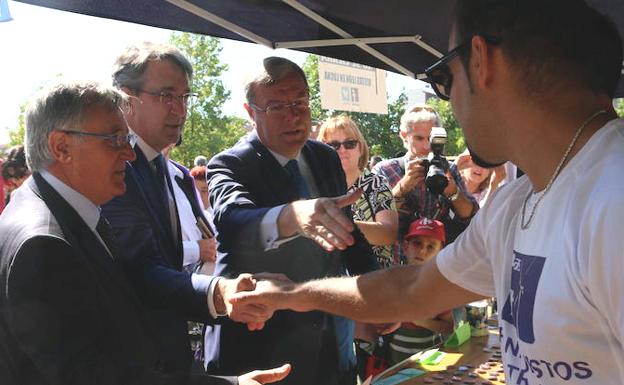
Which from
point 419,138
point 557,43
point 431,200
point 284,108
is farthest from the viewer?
point 419,138

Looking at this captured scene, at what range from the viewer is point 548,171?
1.42 m

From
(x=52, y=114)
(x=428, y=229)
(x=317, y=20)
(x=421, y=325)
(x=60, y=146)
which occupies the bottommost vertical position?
(x=421, y=325)

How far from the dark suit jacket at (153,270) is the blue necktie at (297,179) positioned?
2.13ft

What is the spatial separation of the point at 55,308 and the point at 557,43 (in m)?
1.49

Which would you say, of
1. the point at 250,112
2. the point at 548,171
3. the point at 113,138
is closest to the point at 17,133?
the point at 250,112

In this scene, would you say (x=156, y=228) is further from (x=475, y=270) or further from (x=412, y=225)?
(x=412, y=225)

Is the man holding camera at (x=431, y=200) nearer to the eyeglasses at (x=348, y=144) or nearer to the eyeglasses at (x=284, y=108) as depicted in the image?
the eyeglasses at (x=348, y=144)

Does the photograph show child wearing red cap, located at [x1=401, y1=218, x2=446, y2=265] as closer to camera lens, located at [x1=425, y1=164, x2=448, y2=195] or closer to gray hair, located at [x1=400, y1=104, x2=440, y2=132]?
camera lens, located at [x1=425, y1=164, x2=448, y2=195]

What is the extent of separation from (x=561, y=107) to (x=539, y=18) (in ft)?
0.73

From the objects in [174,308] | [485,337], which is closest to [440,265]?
[174,308]

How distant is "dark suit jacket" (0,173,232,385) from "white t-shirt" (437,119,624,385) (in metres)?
1.05

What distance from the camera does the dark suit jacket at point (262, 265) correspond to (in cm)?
255

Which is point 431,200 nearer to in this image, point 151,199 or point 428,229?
point 428,229

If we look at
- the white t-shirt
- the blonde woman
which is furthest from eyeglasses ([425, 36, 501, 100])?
the blonde woman
